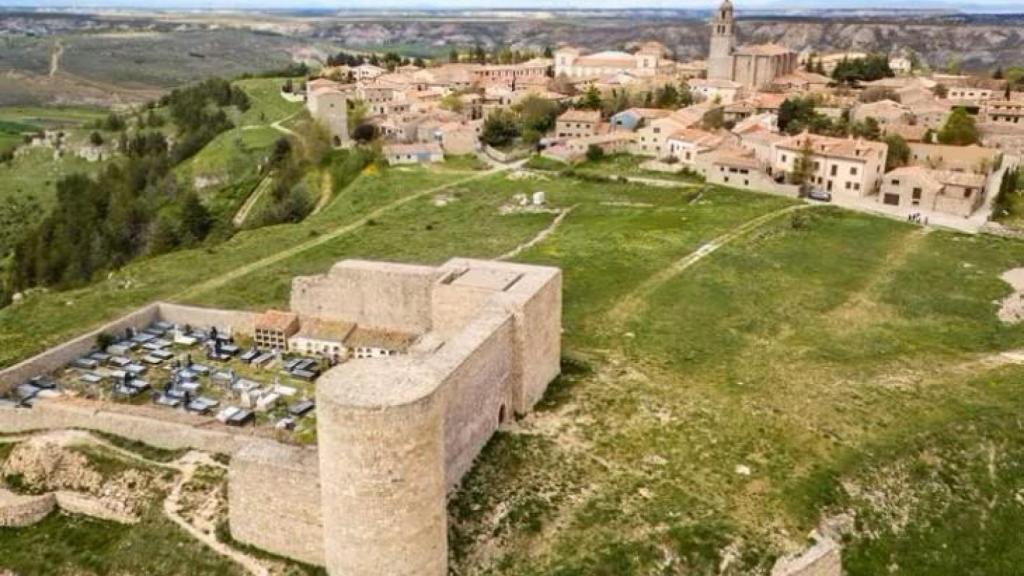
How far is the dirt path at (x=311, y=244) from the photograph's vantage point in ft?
126

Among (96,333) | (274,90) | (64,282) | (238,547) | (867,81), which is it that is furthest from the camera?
(274,90)

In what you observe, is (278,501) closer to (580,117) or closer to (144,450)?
(144,450)

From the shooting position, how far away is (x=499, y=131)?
2894 inches

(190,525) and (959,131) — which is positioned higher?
(959,131)

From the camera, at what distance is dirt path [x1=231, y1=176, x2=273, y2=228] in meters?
66.1

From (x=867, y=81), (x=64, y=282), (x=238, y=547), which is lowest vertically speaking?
(x=64, y=282)

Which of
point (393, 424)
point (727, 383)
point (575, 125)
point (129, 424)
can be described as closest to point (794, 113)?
point (575, 125)

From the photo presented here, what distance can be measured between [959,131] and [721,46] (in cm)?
3370

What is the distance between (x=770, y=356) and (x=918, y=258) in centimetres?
1624

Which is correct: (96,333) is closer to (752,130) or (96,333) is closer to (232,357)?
(232,357)

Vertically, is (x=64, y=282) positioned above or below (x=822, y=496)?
below

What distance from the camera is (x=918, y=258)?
136ft

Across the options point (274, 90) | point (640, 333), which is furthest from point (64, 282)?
point (274, 90)

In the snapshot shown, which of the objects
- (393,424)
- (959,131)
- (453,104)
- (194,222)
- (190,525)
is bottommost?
(194,222)
